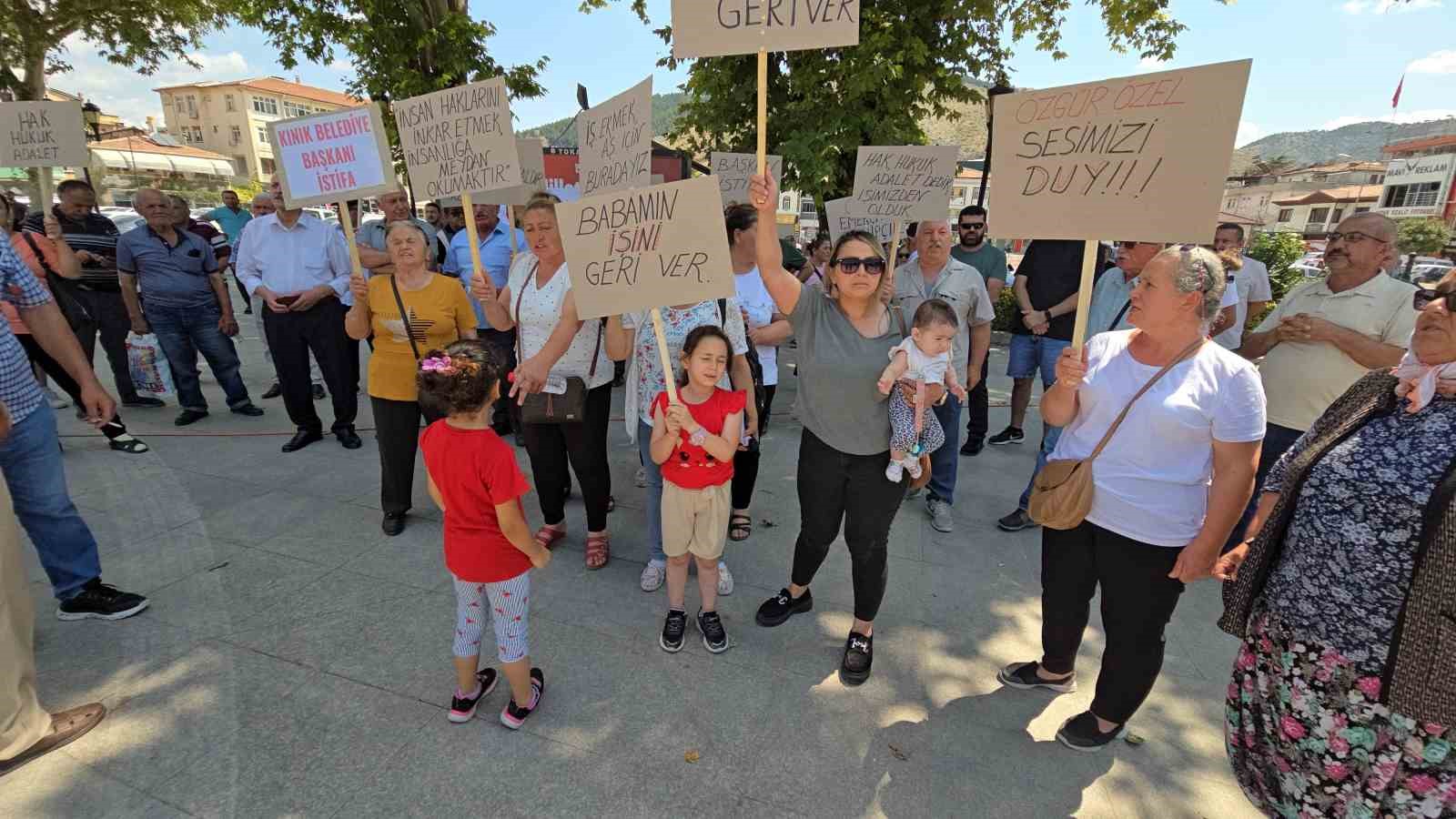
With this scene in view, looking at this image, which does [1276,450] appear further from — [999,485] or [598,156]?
[598,156]

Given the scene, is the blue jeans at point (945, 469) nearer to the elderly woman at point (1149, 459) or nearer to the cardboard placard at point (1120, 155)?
the elderly woman at point (1149, 459)

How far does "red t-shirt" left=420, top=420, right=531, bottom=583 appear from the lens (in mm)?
2191

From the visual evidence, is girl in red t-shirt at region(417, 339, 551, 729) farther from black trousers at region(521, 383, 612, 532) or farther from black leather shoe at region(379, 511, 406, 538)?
black leather shoe at region(379, 511, 406, 538)

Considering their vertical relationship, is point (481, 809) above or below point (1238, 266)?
below

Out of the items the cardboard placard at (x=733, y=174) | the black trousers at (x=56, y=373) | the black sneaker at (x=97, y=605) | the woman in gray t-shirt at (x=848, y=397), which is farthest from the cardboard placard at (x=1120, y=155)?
the black trousers at (x=56, y=373)

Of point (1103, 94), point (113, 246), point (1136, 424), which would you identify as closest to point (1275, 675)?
point (1136, 424)

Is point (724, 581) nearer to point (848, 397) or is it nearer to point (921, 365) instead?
point (848, 397)

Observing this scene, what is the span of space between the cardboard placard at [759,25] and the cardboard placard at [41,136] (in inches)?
216

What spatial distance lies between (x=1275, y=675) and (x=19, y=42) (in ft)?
76.2

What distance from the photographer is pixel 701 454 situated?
2.80 meters

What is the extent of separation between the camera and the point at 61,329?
9.66ft

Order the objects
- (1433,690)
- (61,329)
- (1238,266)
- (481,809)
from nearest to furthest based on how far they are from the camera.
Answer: (1433,690) < (481,809) < (61,329) < (1238,266)

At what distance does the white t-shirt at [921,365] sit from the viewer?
8.12ft

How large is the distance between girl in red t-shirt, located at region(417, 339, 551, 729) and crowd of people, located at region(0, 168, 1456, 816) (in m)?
0.01
